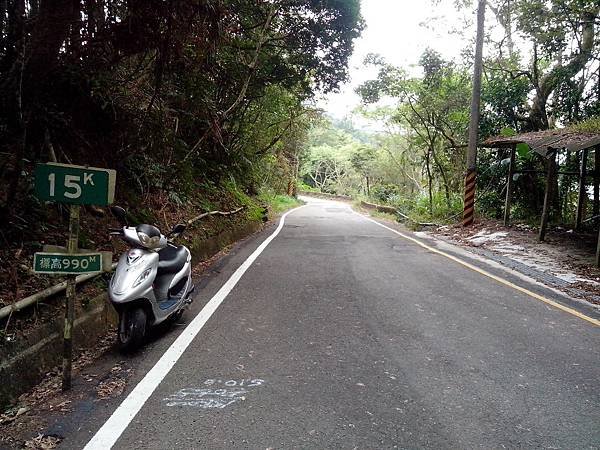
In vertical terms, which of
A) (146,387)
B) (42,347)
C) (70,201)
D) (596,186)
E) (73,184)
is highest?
(596,186)

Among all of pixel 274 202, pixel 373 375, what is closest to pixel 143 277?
pixel 373 375

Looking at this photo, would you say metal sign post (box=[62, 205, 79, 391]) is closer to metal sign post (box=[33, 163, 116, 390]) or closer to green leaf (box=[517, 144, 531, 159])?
metal sign post (box=[33, 163, 116, 390])

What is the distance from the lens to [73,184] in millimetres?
3350

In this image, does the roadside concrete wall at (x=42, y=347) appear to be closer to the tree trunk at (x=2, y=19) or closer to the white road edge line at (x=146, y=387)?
the white road edge line at (x=146, y=387)

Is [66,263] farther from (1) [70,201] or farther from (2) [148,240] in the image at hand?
(2) [148,240]

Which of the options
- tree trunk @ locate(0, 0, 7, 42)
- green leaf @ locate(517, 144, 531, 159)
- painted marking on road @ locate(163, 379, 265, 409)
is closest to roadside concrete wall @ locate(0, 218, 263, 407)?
painted marking on road @ locate(163, 379, 265, 409)

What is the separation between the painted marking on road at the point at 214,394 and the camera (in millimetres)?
3217

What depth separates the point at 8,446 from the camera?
2705 millimetres

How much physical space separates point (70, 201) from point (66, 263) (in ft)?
1.50

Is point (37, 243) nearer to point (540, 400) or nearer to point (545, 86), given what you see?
point (540, 400)

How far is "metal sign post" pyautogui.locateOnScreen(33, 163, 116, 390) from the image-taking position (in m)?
3.24

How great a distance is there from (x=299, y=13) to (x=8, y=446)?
12087mm

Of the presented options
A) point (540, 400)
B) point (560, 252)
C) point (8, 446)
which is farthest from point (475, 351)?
point (560, 252)

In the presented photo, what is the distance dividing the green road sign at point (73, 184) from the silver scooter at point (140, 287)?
32.2 inches
